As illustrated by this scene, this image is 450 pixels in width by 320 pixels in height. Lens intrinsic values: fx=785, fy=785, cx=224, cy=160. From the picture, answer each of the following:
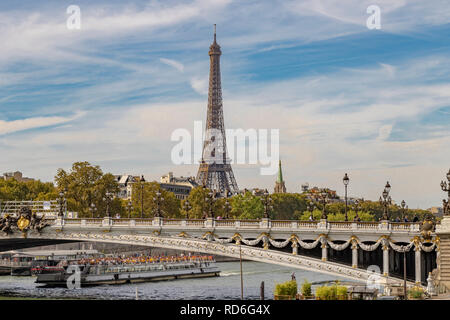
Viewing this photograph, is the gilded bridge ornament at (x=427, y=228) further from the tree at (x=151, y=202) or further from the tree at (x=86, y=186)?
the tree at (x=151, y=202)

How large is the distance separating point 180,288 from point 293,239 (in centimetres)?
2124

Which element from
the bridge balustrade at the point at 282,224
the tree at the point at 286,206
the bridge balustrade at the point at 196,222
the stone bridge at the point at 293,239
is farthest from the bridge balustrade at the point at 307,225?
the tree at the point at 286,206

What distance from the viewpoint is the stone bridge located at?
167 ft

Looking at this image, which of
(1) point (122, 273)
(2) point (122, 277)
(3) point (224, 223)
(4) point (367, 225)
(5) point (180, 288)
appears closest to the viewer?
(4) point (367, 225)

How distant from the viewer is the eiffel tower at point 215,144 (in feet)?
511

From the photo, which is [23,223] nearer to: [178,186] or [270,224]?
[270,224]

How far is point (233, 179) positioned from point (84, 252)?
224 feet

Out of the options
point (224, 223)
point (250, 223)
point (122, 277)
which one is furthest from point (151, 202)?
point (250, 223)

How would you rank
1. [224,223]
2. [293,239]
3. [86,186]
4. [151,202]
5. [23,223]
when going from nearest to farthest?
[293,239] < [224,223] < [23,223] < [86,186] < [151,202]

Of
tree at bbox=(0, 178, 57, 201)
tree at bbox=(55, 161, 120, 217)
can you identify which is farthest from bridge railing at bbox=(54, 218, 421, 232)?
tree at bbox=(0, 178, 57, 201)

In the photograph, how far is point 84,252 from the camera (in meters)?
95.1

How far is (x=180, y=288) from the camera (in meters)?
71.6

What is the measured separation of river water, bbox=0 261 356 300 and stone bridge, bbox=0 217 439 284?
5637 millimetres
